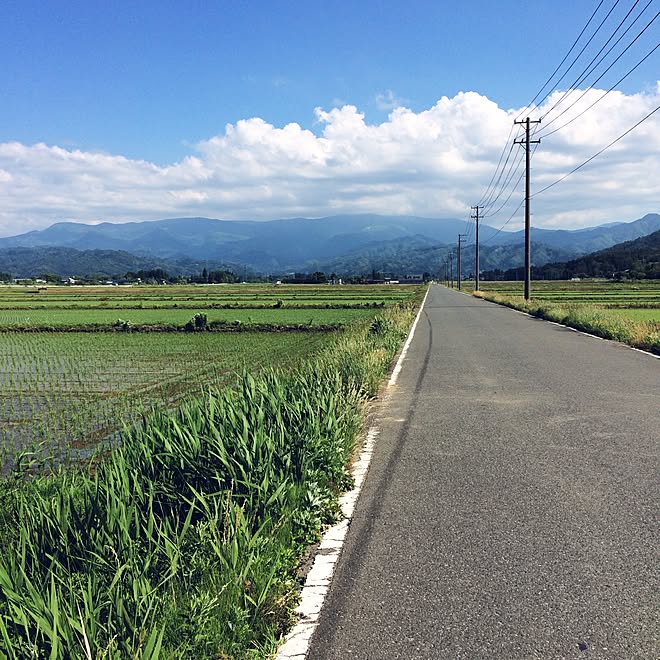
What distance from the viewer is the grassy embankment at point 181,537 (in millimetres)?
2543

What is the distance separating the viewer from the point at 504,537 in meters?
4.01

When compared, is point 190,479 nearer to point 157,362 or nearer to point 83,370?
point 83,370

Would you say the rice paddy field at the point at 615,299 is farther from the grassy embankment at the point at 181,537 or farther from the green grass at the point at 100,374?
the grassy embankment at the point at 181,537

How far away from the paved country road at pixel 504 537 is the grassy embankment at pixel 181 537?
0.37 m

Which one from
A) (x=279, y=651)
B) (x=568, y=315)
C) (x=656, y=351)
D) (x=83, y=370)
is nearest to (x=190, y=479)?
(x=279, y=651)

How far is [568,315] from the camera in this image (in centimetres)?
2497

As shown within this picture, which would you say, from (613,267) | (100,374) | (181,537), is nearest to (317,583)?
(181,537)

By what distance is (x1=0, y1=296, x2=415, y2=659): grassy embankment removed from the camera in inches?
100

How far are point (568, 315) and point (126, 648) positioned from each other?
2487 centimetres

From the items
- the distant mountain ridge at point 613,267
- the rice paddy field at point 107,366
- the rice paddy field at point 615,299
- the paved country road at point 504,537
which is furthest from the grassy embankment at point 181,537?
the distant mountain ridge at point 613,267

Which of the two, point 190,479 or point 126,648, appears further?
point 190,479

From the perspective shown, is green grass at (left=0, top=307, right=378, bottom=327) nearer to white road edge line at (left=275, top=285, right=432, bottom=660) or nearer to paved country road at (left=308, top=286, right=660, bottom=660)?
paved country road at (left=308, top=286, right=660, bottom=660)

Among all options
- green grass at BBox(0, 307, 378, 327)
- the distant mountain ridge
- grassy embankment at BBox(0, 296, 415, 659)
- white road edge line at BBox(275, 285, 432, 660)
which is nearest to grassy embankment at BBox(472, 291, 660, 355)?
green grass at BBox(0, 307, 378, 327)

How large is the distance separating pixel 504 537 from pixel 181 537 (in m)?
2.05
